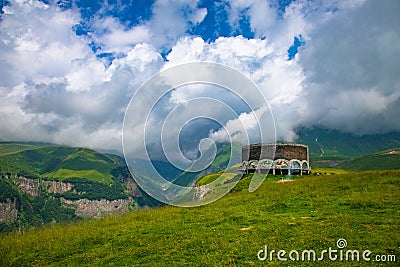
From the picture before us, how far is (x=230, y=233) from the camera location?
1733cm

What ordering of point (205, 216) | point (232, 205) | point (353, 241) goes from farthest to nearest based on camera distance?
point (232, 205) < point (205, 216) < point (353, 241)

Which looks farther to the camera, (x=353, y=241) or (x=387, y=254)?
(x=353, y=241)

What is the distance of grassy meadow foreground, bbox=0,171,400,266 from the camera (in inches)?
550

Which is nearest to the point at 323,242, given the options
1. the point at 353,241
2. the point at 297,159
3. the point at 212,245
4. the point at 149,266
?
the point at 353,241

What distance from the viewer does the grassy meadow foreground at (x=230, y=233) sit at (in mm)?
13977

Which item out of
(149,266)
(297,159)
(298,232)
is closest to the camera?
(149,266)

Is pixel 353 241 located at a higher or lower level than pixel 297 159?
lower

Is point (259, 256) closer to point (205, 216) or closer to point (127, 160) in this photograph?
point (127, 160)

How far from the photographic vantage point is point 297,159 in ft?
186

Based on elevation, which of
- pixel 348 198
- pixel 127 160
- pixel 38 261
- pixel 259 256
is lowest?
pixel 38 261

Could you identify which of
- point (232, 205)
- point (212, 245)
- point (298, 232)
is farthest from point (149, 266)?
point (232, 205)

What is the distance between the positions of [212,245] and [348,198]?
45.6ft

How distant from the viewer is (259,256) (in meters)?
13.3

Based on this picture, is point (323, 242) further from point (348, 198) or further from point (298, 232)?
point (348, 198)
